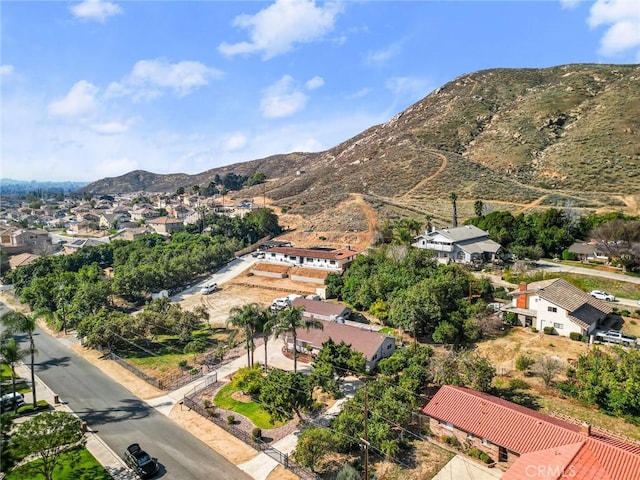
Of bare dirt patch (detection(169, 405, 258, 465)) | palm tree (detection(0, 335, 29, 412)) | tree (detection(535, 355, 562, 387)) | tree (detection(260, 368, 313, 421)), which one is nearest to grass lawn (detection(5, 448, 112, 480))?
bare dirt patch (detection(169, 405, 258, 465))

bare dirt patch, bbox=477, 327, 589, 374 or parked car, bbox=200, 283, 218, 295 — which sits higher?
parked car, bbox=200, 283, 218, 295

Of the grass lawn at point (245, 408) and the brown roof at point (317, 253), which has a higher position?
the brown roof at point (317, 253)

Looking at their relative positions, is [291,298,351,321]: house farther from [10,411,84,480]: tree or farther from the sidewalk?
[10,411,84,480]: tree

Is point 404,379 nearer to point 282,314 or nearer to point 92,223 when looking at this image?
point 282,314

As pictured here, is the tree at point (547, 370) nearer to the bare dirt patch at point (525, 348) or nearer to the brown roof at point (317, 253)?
the bare dirt patch at point (525, 348)

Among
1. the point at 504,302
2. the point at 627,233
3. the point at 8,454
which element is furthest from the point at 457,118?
the point at 8,454

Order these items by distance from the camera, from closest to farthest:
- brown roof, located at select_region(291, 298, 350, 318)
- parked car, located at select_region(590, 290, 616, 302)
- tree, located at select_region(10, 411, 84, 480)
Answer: tree, located at select_region(10, 411, 84, 480) → parked car, located at select_region(590, 290, 616, 302) → brown roof, located at select_region(291, 298, 350, 318)

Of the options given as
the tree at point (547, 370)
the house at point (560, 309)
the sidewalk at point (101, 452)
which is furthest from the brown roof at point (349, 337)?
the sidewalk at point (101, 452)
